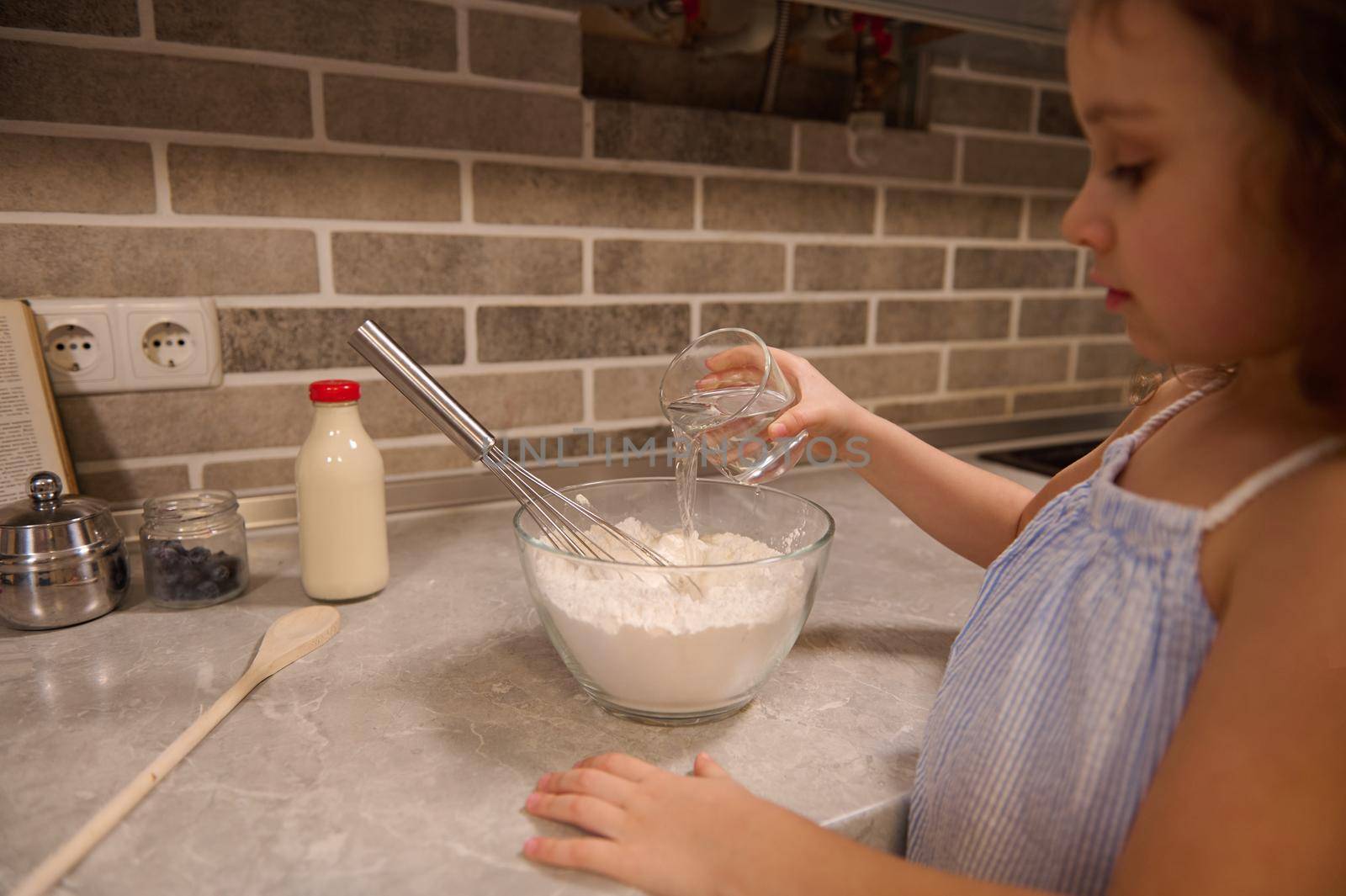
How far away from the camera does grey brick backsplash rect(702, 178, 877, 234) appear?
1202 millimetres

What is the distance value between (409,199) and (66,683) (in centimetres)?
60

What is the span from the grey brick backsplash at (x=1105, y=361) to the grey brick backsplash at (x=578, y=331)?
0.81m

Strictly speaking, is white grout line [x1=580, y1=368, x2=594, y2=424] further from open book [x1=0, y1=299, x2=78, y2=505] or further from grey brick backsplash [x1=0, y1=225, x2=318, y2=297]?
open book [x1=0, y1=299, x2=78, y2=505]

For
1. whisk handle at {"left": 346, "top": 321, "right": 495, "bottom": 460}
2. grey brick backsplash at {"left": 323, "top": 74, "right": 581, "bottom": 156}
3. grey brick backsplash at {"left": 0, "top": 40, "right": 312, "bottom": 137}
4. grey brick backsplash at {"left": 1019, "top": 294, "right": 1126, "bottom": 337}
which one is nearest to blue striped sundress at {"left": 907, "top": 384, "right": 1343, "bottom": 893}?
whisk handle at {"left": 346, "top": 321, "right": 495, "bottom": 460}

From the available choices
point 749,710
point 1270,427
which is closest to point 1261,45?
point 1270,427

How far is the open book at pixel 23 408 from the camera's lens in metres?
0.84

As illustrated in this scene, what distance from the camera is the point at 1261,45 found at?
0.39 meters

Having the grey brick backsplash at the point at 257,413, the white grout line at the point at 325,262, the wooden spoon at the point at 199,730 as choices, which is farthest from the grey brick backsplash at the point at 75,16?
the wooden spoon at the point at 199,730

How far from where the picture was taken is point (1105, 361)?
5.32 ft

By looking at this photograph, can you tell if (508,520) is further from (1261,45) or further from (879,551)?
(1261,45)

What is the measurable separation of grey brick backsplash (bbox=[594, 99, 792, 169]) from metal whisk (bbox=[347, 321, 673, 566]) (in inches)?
19.3

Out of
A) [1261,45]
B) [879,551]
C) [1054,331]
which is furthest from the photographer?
[1054,331]

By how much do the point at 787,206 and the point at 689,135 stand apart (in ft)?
0.61

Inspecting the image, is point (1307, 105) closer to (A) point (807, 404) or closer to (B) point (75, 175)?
(A) point (807, 404)
